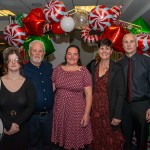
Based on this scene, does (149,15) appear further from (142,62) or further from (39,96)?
(39,96)

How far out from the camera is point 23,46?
338cm

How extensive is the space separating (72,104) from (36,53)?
26.6 inches

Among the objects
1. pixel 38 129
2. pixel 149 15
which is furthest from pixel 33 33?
pixel 149 15

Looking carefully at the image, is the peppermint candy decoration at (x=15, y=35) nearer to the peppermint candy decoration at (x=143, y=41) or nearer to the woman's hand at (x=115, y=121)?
the peppermint candy decoration at (x=143, y=41)

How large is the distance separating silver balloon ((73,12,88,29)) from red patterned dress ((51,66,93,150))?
1.24 metres

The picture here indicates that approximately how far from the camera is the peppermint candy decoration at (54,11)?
3062 millimetres

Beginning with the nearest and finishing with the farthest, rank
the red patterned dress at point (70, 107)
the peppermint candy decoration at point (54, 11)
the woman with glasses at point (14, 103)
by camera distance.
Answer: the woman with glasses at point (14, 103) < the red patterned dress at point (70, 107) < the peppermint candy decoration at point (54, 11)

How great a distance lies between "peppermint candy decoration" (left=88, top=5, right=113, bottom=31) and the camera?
116 inches

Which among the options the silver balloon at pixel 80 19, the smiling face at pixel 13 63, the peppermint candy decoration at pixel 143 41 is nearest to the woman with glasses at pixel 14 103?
the smiling face at pixel 13 63

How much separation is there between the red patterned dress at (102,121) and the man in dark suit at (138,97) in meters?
0.19

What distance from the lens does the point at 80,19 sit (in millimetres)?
3414

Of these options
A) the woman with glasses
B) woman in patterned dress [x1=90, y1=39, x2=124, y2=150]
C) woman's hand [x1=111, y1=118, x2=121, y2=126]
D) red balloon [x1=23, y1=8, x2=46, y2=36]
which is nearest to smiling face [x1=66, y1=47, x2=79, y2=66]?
woman in patterned dress [x1=90, y1=39, x2=124, y2=150]

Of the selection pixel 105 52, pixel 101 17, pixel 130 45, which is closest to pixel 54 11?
pixel 101 17

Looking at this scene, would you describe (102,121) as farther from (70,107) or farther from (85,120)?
(70,107)
